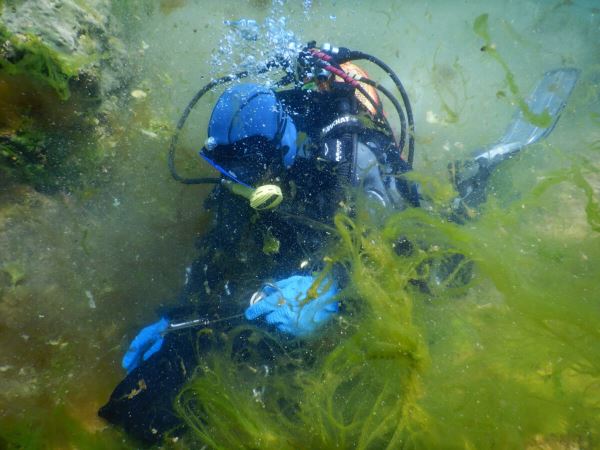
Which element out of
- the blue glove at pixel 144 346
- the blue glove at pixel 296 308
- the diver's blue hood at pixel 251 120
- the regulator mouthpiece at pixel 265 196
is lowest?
the blue glove at pixel 144 346

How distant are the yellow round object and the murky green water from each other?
611mm

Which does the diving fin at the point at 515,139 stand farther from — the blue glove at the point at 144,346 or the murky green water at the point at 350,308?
the blue glove at the point at 144,346

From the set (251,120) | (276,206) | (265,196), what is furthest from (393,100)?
(265,196)

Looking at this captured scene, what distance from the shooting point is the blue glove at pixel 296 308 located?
2.79 m

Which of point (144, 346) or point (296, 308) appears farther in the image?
point (144, 346)

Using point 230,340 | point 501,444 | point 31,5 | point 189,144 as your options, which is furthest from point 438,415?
point 31,5

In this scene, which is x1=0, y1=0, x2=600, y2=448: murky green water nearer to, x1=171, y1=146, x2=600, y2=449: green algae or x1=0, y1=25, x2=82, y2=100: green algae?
x1=171, y1=146, x2=600, y2=449: green algae

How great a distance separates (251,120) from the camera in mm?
2826

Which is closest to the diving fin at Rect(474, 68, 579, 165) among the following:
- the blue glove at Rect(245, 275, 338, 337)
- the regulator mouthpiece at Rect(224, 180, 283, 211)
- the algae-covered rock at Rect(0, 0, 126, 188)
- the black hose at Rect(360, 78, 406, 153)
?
the black hose at Rect(360, 78, 406, 153)

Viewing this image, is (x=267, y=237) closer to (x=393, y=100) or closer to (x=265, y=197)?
(x=265, y=197)

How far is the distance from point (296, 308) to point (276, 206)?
0.93 meters

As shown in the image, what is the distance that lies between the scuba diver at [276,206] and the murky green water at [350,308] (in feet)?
0.87

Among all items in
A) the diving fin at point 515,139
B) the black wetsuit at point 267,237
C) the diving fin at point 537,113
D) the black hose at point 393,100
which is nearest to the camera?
the black wetsuit at point 267,237

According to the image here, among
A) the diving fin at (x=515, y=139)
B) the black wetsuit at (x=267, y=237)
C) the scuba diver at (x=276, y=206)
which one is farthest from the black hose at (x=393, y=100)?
the diving fin at (x=515, y=139)
